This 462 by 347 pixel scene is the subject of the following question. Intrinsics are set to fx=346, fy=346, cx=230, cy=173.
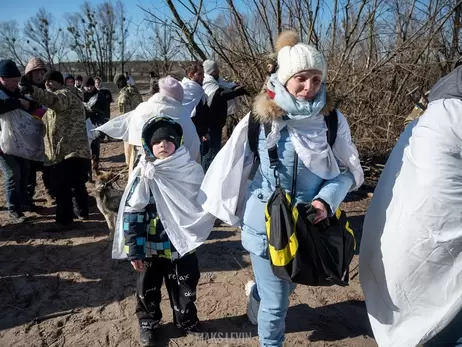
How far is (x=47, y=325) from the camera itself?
266 centimetres

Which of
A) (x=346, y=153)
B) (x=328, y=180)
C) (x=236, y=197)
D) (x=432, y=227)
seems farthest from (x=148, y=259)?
(x=432, y=227)

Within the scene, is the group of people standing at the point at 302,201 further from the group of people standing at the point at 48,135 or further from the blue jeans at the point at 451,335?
the group of people standing at the point at 48,135

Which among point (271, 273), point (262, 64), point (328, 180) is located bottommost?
point (271, 273)

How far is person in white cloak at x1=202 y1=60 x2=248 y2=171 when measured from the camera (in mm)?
4738

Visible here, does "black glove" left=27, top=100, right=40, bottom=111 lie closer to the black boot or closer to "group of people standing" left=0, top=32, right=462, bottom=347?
"group of people standing" left=0, top=32, right=462, bottom=347

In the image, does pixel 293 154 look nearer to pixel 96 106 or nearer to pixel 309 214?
pixel 309 214

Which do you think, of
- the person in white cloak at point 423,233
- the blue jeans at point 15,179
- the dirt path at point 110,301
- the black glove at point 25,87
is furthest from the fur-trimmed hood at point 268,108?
the blue jeans at point 15,179

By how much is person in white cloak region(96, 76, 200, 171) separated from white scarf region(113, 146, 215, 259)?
1.09 m

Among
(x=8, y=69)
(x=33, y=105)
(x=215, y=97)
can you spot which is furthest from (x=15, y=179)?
(x=215, y=97)

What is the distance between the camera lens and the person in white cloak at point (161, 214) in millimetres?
2145

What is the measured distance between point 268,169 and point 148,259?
106 cm

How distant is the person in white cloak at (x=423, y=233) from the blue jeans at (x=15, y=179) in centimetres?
433

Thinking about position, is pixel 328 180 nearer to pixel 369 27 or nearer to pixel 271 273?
pixel 271 273

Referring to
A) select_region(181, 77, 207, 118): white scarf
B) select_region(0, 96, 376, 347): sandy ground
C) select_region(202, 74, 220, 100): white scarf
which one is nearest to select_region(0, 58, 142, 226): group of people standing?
select_region(0, 96, 376, 347): sandy ground
